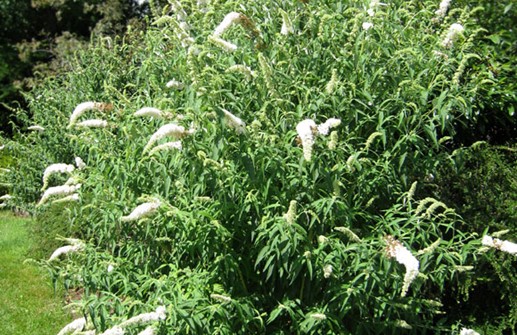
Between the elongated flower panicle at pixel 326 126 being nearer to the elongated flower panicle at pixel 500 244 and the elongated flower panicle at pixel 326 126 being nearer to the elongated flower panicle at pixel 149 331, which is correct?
the elongated flower panicle at pixel 500 244

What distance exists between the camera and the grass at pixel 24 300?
6574 mm

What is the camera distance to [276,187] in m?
4.11

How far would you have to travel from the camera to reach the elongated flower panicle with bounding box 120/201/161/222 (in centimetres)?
368

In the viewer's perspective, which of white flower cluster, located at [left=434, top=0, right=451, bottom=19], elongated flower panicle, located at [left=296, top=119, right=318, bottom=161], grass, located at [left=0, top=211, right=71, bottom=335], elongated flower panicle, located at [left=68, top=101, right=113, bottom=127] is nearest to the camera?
elongated flower panicle, located at [left=296, top=119, right=318, bottom=161]

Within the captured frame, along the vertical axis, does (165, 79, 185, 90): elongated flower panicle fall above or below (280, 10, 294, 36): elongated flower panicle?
below

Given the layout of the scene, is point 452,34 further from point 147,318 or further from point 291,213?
point 147,318

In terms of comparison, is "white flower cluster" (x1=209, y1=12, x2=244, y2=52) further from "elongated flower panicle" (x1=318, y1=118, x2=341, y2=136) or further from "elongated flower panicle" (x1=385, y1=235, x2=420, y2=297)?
"elongated flower panicle" (x1=385, y1=235, x2=420, y2=297)

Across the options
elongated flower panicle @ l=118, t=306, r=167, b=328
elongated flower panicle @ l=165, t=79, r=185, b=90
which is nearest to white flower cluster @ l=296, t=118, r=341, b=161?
elongated flower panicle @ l=118, t=306, r=167, b=328

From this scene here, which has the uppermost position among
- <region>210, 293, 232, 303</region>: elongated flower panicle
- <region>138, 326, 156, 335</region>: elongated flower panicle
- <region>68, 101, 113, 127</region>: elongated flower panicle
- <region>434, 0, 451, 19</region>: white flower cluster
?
<region>434, 0, 451, 19</region>: white flower cluster

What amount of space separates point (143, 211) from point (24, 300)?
4.41 metres

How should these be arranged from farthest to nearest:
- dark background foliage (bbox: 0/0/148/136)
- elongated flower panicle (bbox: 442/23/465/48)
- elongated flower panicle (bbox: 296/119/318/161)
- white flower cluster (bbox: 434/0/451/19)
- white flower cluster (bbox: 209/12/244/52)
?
dark background foliage (bbox: 0/0/148/136) → white flower cluster (bbox: 434/0/451/19) → elongated flower panicle (bbox: 442/23/465/48) → white flower cluster (bbox: 209/12/244/52) → elongated flower panicle (bbox: 296/119/318/161)

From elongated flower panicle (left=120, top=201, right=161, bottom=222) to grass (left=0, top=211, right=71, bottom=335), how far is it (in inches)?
103

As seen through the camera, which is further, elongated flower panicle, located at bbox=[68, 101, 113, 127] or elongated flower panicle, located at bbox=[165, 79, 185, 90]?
elongated flower panicle, located at bbox=[165, 79, 185, 90]

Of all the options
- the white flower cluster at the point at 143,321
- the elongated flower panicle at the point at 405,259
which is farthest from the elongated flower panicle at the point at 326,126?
the white flower cluster at the point at 143,321
